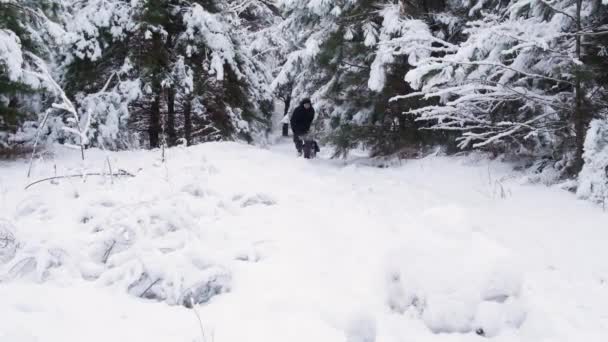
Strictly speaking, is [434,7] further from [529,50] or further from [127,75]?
[127,75]

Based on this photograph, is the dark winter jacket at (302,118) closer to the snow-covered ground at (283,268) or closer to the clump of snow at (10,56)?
the clump of snow at (10,56)

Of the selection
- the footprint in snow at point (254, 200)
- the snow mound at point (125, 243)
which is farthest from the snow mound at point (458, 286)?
the footprint in snow at point (254, 200)

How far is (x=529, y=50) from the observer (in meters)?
6.64

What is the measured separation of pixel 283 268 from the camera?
135 inches

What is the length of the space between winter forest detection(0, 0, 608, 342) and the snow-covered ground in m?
0.02

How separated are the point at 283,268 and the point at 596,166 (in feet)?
13.7

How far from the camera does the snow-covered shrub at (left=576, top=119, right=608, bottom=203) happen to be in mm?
5355

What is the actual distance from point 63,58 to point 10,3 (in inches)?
160

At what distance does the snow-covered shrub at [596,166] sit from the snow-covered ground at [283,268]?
0.23 metres

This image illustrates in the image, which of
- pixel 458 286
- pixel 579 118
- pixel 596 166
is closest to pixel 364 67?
pixel 579 118

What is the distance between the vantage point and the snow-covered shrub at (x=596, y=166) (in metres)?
5.36

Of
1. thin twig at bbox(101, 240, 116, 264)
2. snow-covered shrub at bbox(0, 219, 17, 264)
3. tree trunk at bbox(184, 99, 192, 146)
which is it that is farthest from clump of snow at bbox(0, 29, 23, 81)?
tree trunk at bbox(184, 99, 192, 146)

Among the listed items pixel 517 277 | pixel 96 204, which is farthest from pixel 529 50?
pixel 96 204

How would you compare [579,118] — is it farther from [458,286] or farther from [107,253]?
[107,253]
